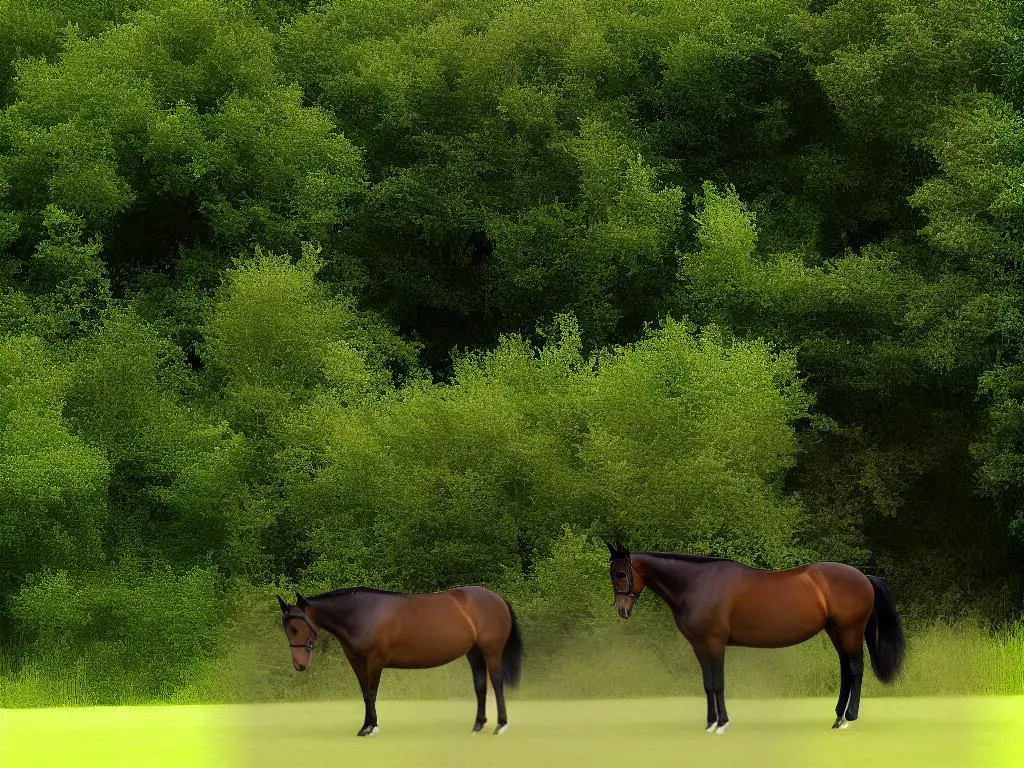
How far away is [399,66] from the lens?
5038cm

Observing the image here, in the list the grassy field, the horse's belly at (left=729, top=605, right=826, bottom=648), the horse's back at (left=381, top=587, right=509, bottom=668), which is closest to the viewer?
the grassy field

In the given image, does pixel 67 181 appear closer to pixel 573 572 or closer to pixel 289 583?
pixel 289 583


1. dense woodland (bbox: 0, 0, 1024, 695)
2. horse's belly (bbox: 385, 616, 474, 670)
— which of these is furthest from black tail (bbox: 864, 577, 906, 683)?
dense woodland (bbox: 0, 0, 1024, 695)

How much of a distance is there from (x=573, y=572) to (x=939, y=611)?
11.7 m

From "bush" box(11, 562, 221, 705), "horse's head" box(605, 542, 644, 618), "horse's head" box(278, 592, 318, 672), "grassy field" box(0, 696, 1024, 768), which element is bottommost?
"bush" box(11, 562, 221, 705)

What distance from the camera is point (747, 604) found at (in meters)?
18.1

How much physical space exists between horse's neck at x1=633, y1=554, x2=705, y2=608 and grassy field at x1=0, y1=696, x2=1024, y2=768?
1272mm

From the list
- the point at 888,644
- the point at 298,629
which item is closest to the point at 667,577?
the point at 888,644

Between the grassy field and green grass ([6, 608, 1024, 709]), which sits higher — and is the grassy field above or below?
above

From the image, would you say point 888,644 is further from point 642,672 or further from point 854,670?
point 642,672

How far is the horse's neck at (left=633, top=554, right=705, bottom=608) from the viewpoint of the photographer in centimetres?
1802

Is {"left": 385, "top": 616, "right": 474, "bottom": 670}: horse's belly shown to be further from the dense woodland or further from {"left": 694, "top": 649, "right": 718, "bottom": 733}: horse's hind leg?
the dense woodland

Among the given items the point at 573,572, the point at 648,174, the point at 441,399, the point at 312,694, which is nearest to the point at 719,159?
the point at 648,174

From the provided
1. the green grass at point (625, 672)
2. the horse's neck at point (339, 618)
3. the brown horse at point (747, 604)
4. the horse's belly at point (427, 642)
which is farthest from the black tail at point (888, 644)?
the green grass at point (625, 672)
